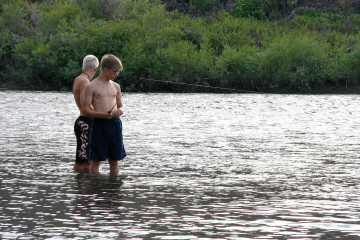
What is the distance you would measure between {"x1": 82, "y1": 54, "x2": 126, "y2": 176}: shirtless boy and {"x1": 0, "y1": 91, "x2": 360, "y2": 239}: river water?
0.49 m

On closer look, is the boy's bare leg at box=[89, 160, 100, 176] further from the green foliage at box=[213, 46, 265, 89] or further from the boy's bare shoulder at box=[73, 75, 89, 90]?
the green foliage at box=[213, 46, 265, 89]

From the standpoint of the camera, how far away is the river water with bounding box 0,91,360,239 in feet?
26.7

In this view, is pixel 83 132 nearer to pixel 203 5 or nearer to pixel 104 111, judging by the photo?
pixel 104 111

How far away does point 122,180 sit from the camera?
11.6 m

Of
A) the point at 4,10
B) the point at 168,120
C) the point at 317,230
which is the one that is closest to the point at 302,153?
the point at 317,230

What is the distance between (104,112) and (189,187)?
4.92ft

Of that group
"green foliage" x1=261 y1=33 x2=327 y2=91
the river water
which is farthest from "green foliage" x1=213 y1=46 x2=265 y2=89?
the river water

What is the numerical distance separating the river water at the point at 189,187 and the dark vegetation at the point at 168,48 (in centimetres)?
3761

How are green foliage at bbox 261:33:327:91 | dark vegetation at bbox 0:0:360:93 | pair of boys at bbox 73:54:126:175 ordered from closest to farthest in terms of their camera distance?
pair of boys at bbox 73:54:126:175 → green foliage at bbox 261:33:327:91 → dark vegetation at bbox 0:0:360:93

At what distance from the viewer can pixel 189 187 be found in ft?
36.0

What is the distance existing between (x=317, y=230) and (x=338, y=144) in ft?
33.1

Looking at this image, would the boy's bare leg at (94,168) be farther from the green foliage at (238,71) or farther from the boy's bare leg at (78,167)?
the green foliage at (238,71)

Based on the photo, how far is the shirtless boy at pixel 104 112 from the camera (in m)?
11.0

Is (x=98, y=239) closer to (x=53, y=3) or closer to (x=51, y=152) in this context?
(x=51, y=152)
